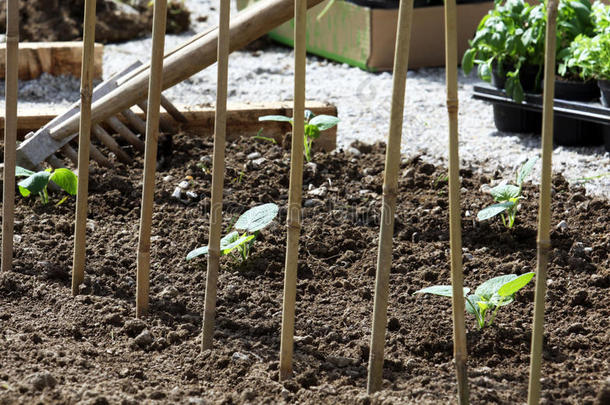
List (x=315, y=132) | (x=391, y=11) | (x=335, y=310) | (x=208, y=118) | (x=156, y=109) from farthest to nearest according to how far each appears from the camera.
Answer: (x=391, y=11) < (x=208, y=118) < (x=315, y=132) < (x=335, y=310) < (x=156, y=109)

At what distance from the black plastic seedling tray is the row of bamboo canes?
7.96 ft

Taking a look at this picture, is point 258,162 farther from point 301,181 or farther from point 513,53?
point 301,181

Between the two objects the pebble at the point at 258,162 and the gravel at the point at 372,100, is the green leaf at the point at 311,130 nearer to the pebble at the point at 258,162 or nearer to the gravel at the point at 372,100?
the pebble at the point at 258,162

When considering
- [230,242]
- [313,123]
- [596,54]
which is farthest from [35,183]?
[596,54]

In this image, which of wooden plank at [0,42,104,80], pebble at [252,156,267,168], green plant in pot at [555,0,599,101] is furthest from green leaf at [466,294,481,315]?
wooden plank at [0,42,104,80]

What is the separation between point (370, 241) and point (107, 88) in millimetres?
1464

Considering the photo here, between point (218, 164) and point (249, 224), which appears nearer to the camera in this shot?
point (218, 164)

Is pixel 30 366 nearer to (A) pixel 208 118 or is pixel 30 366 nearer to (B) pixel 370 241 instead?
(B) pixel 370 241

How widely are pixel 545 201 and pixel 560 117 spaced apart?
8.91ft

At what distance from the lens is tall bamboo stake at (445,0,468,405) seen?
1525 millimetres

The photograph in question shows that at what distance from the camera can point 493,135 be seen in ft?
13.9

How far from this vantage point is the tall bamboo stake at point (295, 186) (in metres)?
1.64

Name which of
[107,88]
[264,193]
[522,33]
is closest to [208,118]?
[107,88]

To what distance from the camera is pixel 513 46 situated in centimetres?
396
